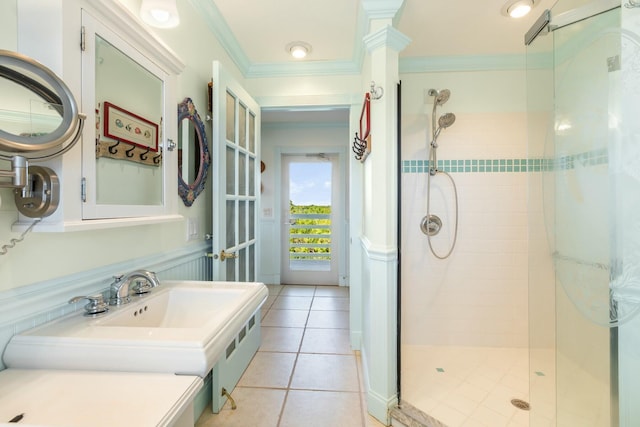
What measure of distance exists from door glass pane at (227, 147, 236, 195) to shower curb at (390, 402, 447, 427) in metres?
1.65

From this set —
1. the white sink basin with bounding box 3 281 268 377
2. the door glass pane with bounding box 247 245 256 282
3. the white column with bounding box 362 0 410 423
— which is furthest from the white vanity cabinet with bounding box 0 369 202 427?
the door glass pane with bounding box 247 245 256 282

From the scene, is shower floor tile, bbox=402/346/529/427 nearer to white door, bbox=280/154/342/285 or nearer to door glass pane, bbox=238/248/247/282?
door glass pane, bbox=238/248/247/282

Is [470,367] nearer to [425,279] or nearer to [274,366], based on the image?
[425,279]

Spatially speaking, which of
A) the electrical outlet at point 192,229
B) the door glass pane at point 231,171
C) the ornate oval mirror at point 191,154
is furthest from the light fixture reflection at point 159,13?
the electrical outlet at point 192,229

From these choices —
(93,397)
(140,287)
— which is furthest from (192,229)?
(93,397)

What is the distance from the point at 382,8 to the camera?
1.63 m

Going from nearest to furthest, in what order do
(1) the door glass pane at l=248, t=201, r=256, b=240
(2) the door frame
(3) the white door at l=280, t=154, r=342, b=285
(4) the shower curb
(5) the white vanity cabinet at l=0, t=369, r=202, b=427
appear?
1. (5) the white vanity cabinet at l=0, t=369, r=202, b=427
2. (4) the shower curb
3. (1) the door glass pane at l=248, t=201, r=256, b=240
4. (2) the door frame
5. (3) the white door at l=280, t=154, r=342, b=285

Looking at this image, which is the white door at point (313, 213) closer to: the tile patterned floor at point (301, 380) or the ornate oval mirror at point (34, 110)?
the tile patterned floor at point (301, 380)

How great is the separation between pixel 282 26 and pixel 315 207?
104 inches

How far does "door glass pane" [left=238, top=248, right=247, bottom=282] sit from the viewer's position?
2.06 meters

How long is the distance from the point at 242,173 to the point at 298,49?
41.5 inches

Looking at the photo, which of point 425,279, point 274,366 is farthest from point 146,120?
point 425,279

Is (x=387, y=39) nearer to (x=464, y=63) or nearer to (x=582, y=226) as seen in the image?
(x=464, y=63)

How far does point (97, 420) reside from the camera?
571mm
